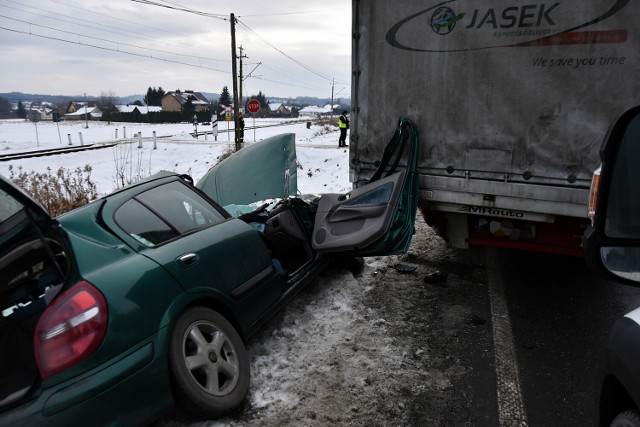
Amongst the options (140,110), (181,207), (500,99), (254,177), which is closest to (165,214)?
(181,207)

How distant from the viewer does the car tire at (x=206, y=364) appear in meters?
2.48

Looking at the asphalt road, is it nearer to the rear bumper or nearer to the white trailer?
the white trailer

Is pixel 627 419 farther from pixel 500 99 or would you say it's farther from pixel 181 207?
pixel 500 99

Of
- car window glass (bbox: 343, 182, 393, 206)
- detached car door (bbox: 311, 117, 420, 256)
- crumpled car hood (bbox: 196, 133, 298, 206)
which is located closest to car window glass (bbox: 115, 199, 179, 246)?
detached car door (bbox: 311, 117, 420, 256)

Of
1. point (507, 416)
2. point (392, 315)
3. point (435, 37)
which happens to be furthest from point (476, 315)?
point (435, 37)

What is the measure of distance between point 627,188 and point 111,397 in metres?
2.30

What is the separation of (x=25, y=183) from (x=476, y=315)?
28.7 feet

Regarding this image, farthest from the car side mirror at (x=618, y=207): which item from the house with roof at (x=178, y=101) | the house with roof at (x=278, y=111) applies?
the house with roof at (x=278, y=111)

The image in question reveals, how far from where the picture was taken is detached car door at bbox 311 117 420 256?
405 centimetres

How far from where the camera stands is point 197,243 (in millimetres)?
3016

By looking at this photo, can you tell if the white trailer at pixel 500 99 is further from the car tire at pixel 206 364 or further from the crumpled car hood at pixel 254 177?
the car tire at pixel 206 364

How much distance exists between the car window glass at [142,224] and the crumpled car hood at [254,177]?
3.47 metres

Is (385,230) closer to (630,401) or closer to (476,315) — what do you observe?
(476,315)

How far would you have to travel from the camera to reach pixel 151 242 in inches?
111
